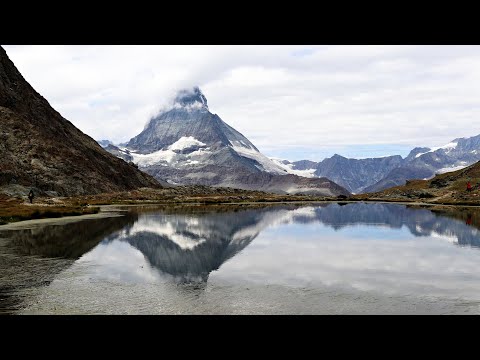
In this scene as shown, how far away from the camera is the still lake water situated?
23.4 m

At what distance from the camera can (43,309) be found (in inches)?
850

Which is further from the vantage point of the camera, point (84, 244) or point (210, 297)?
point (84, 244)

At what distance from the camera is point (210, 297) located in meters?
25.1

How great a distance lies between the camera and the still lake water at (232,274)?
2336 cm

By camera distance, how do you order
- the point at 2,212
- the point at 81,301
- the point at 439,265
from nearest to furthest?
1. the point at 81,301
2. the point at 439,265
3. the point at 2,212

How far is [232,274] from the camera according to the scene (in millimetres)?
33938
